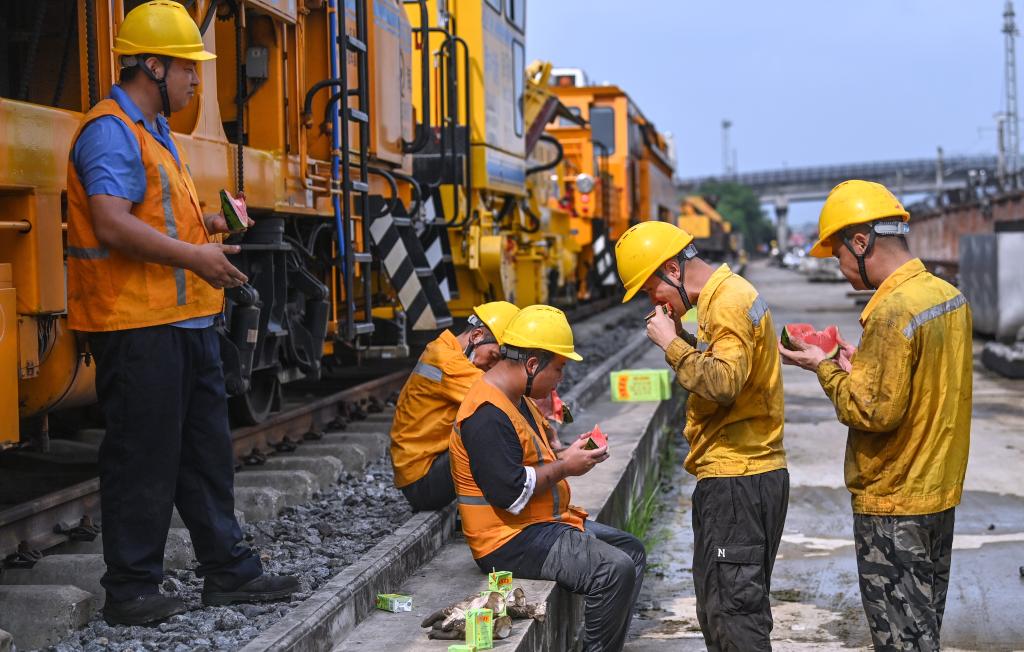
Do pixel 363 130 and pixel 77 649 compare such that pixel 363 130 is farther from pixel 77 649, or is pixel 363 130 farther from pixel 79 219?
pixel 77 649

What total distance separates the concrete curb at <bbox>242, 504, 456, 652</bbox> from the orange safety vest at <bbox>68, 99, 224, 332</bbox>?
1.05m

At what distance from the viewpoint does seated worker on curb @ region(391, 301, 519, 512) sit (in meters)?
6.02

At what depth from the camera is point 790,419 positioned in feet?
A: 38.8

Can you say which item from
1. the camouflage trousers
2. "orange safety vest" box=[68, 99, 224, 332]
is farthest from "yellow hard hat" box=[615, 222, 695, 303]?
"orange safety vest" box=[68, 99, 224, 332]

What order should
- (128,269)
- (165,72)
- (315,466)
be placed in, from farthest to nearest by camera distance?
1. (315,466)
2. (165,72)
3. (128,269)

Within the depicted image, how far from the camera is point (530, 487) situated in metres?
4.78

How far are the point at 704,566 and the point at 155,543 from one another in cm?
181

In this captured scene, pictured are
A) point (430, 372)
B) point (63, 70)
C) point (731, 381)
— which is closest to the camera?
point (731, 381)

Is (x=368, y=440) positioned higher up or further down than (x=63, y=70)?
further down

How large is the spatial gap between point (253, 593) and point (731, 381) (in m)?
1.86

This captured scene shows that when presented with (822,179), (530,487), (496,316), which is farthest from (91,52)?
(822,179)

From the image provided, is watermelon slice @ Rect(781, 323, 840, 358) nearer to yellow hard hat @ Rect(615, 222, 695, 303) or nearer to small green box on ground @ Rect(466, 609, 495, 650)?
yellow hard hat @ Rect(615, 222, 695, 303)

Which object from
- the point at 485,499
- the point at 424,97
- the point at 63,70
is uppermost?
the point at 424,97

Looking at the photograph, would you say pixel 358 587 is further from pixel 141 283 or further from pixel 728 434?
pixel 728 434
